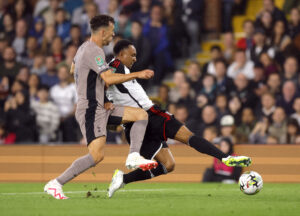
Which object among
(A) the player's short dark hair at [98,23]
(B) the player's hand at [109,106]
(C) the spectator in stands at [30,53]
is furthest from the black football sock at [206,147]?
(C) the spectator in stands at [30,53]

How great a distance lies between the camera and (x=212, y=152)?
934 cm

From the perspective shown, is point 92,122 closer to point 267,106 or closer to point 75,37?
point 267,106

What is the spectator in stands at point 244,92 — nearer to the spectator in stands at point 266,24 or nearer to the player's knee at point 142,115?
the spectator in stands at point 266,24

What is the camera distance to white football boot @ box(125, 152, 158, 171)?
29.1 ft

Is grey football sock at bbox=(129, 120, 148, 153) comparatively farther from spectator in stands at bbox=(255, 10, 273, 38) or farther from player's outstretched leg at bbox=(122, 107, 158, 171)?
spectator in stands at bbox=(255, 10, 273, 38)

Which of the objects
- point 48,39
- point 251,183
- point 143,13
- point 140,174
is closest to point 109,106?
point 140,174

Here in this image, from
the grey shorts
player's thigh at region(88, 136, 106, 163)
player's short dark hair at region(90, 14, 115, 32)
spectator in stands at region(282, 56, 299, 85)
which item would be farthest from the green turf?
spectator in stands at region(282, 56, 299, 85)

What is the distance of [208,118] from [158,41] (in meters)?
2.67

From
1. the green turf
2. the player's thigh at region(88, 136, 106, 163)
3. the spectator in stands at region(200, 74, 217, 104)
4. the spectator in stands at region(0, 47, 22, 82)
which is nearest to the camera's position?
the green turf

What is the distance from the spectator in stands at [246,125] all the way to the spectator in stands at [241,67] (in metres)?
1.16

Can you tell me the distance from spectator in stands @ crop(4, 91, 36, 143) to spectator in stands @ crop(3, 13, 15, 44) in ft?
10.2

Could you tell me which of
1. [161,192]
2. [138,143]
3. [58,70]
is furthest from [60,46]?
[138,143]

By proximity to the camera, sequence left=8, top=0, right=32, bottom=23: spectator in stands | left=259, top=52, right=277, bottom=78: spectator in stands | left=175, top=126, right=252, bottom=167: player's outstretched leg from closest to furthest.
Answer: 1. left=175, top=126, right=252, bottom=167: player's outstretched leg
2. left=259, top=52, right=277, bottom=78: spectator in stands
3. left=8, top=0, right=32, bottom=23: spectator in stands

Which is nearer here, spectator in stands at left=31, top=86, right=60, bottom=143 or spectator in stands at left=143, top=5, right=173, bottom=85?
spectator in stands at left=31, top=86, right=60, bottom=143
